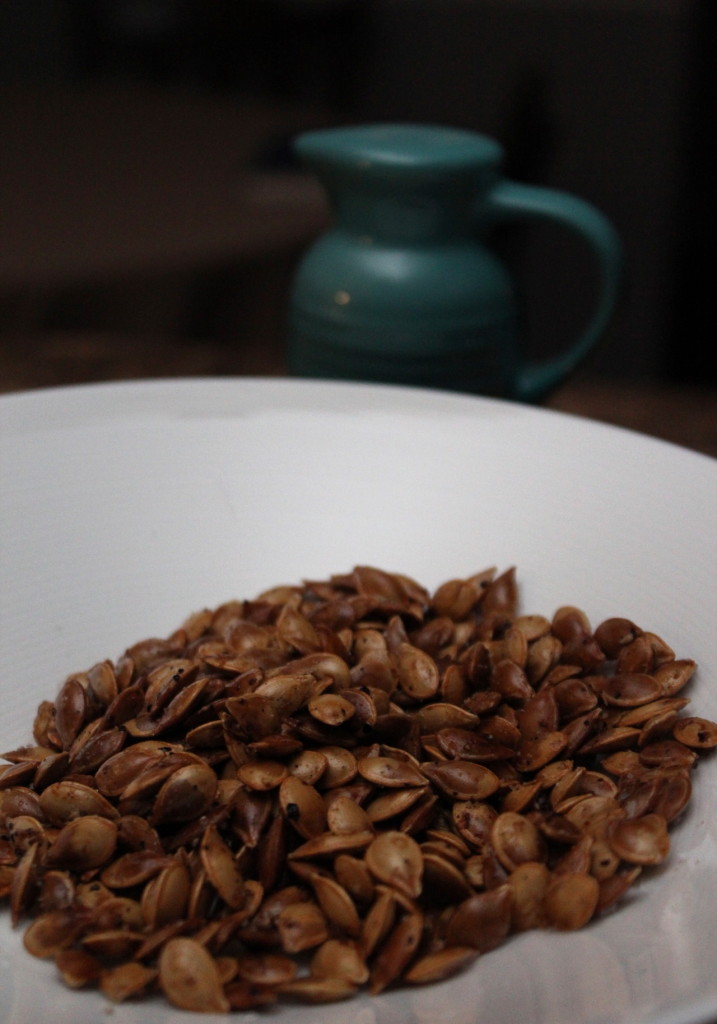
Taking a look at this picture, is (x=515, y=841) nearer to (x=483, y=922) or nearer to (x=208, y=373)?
(x=483, y=922)

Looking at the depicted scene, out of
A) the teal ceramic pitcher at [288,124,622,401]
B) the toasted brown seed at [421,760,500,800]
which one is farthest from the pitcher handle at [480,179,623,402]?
the toasted brown seed at [421,760,500,800]

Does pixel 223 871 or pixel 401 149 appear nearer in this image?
pixel 223 871

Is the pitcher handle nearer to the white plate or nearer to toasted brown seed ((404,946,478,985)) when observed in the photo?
the white plate

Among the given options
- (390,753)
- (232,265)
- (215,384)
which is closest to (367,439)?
(215,384)

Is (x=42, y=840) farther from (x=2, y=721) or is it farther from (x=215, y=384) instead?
(x=215, y=384)

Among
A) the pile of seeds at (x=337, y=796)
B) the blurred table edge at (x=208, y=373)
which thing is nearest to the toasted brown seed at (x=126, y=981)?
the pile of seeds at (x=337, y=796)

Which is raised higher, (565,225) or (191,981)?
(565,225)

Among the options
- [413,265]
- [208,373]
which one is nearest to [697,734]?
[413,265]
